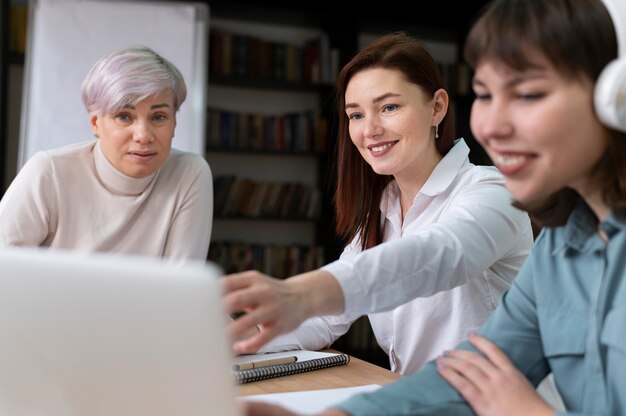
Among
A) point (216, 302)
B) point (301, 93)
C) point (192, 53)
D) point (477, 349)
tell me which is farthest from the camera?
point (301, 93)

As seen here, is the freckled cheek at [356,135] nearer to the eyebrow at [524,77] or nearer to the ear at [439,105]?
the ear at [439,105]

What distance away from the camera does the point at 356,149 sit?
2.03 meters

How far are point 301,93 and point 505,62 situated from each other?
4.42 metres

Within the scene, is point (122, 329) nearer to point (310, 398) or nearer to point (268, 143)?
point (310, 398)

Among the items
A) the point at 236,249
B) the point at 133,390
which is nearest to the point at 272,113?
the point at 236,249

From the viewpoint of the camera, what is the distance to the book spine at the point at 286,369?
4.61 feet

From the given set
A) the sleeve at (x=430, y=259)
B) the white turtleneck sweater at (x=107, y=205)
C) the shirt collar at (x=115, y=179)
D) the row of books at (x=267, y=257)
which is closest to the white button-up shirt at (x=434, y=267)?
the sleeve at (x=430, y=259)

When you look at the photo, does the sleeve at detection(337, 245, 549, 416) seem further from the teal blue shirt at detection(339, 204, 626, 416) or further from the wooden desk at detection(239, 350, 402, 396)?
the wooden desk at detection(239, 350, 402, 396)

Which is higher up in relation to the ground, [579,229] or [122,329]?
[579,229]

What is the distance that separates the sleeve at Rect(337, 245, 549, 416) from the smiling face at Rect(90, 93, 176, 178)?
1.25 meters

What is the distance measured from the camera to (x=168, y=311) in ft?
2.24

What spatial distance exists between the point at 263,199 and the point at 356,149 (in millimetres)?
3071

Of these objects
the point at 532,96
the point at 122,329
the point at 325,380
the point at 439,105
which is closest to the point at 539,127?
the point at 532,96

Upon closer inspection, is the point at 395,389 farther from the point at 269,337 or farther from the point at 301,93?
the point at 301,93
